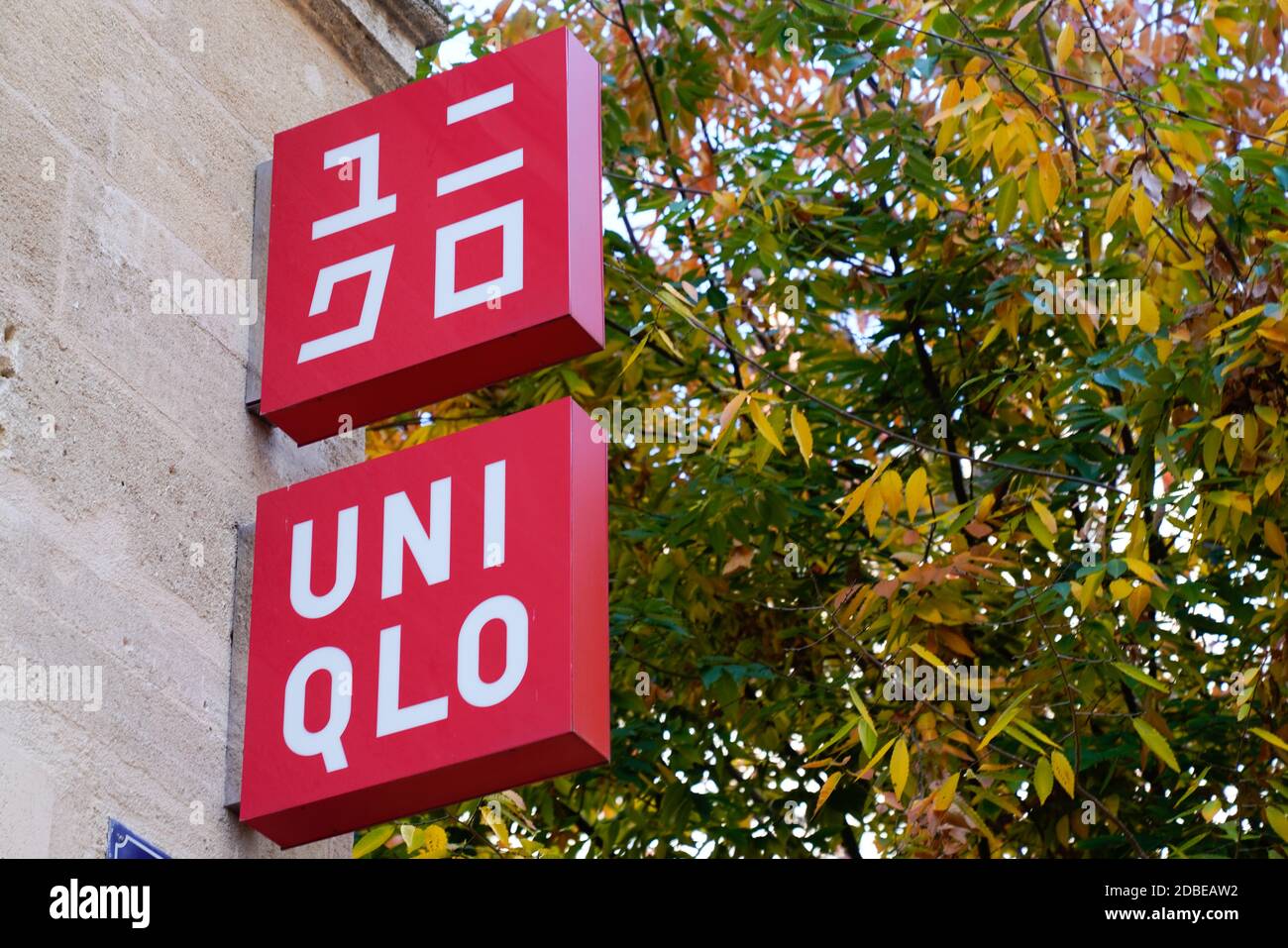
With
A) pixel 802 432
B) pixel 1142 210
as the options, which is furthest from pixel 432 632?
pixel 1142 210

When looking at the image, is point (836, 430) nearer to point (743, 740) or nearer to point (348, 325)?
point (743, 740)

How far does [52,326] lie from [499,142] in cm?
128

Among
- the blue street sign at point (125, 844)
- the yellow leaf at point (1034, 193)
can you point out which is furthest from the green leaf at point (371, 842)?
the yellow leaf at point (1034, 193)

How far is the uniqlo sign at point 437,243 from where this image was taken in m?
4.70

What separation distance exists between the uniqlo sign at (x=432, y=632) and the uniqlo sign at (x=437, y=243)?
0.90 feet

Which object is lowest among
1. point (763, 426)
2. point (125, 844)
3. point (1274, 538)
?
point (125, 844)

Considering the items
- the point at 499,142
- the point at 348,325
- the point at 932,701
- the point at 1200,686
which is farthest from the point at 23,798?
the point at 1200,686

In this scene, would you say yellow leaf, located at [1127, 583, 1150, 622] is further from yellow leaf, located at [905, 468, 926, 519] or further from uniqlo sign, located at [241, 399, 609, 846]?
uniqlo sign, located at [241, 399, 609, 846]

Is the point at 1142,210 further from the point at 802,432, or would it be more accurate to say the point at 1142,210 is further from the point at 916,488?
the point at 802,432

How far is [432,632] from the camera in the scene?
435cm

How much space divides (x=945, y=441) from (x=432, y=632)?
3988 mm

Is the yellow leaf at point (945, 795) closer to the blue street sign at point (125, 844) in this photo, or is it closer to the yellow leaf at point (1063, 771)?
the yellow leaf at point (1063, 771)

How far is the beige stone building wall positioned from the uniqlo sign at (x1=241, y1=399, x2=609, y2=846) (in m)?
0.18

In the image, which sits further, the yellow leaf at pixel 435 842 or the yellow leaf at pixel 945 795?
the yellow leaf at pixel 945 795
